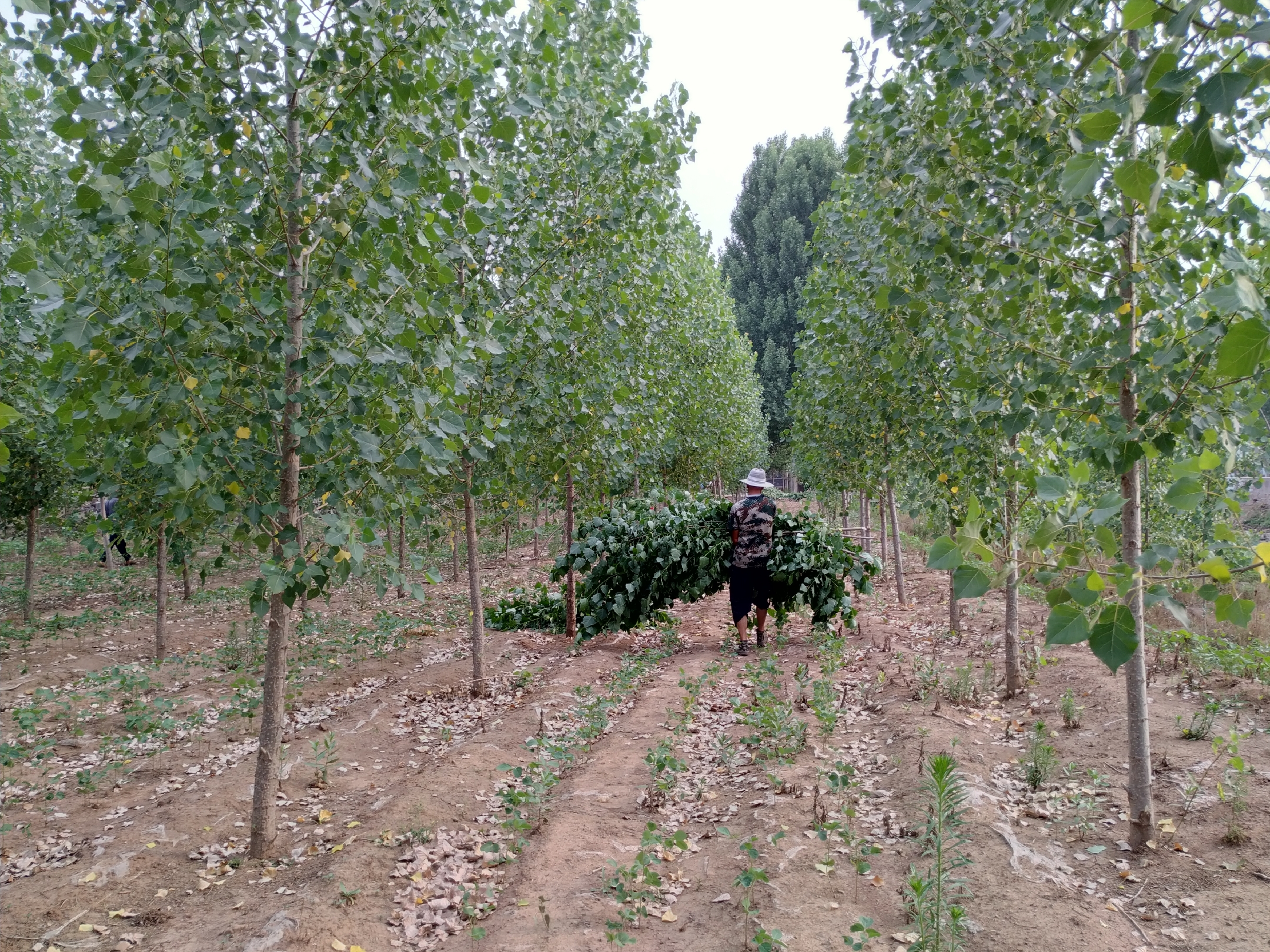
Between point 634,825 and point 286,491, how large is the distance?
9.49ft

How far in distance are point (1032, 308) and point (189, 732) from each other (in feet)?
24.2

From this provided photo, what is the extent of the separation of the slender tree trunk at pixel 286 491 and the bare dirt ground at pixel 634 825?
321 mm

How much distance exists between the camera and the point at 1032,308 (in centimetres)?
452

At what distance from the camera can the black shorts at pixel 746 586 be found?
9000 millimetres

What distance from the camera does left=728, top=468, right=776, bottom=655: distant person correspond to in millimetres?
9008

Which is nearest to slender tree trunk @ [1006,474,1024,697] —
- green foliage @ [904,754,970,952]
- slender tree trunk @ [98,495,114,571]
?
green foliage @ [904,754,970,952]

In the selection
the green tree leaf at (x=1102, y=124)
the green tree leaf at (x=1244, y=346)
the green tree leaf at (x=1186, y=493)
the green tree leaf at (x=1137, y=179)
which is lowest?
the green tree leaf at (x=1186, y=493)

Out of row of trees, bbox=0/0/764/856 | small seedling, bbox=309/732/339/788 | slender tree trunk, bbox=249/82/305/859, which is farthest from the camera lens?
small seedling, bbox=309/732/339/788

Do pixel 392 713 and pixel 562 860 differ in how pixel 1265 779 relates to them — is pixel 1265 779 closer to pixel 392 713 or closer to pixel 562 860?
pixel 562 860

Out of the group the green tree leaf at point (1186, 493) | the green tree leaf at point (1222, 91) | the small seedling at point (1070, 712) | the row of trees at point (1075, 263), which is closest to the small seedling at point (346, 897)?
the row of trees at point (1075, 263)

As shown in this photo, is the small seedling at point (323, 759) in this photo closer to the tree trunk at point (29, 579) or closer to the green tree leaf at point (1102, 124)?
the green tree leaf at point (1102, 124)

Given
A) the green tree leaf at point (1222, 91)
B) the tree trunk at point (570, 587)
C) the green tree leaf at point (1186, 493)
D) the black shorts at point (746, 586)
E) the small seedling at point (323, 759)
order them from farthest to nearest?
the tree trunk at point (570, 587) < the black shorts at point (746, 586) < the small seedling at point (323, 759) < the green tree leaf at point (1186, 493) < the green tree leaf at point (1222, 91)

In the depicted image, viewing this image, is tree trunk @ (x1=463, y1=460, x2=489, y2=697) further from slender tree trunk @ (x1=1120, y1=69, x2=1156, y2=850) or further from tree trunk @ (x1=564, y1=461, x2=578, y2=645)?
slender tree trunk @ (x1=1120, y1=69, x2=1156, y2=850)

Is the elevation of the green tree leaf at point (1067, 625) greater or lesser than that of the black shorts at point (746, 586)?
greater
